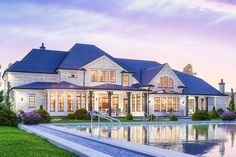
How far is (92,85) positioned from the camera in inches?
1526

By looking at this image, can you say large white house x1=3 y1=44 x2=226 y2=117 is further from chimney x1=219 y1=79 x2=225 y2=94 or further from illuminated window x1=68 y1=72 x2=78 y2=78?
chimney x1=219 y1=79 x2=225 y2=94

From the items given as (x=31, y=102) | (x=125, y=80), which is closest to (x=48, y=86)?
(x=31, y=102)

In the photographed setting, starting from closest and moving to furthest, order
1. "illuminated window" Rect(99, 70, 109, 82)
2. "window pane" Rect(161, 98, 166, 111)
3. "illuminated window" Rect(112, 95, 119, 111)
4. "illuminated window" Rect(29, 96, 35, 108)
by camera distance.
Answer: "illuminated window" Rect(29, 96, 35, 108) < "illuminated window" Rect(99, 70, 109, 82) < "illuminated window" Rect(112, 95, 119, 111) < "window pane" Rect(161, 98, 166, 111)

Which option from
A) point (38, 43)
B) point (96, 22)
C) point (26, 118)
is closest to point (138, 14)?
point (96, 22)

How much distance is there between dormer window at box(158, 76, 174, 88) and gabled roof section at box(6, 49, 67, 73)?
11003 millimetres

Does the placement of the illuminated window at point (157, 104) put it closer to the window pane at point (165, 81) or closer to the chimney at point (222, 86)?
the window pane at point (165, 81)

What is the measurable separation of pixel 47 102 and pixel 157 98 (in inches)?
479

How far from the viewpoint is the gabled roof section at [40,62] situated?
38537 millimetres

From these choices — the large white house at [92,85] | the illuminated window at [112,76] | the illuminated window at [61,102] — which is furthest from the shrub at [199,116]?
the illuminated window at [61,102]

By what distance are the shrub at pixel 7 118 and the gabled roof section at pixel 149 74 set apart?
19684 mm

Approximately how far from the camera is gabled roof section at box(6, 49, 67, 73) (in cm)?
3854

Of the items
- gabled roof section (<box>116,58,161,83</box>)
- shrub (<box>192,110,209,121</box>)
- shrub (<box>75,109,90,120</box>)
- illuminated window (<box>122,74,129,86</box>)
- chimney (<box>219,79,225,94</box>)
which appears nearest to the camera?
shrub (<box>75,109,90,120</box>)

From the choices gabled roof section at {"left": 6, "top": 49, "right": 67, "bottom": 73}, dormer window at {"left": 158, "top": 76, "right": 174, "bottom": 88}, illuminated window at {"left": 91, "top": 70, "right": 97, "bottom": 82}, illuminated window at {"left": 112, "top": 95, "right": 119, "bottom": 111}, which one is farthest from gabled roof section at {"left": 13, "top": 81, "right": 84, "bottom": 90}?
dormer window at {"left": 158, "top": 76, "right": 174, "bottom": 88}

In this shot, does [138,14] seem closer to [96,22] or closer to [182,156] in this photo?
[96,22]
